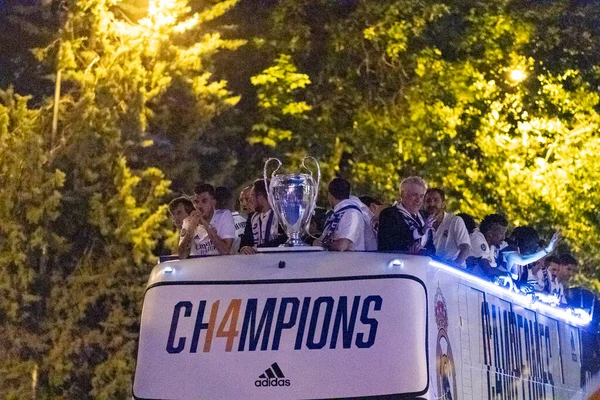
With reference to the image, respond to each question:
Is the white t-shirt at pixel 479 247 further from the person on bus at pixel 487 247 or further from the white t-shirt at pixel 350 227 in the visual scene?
the white t-shirt at pixel 350 227

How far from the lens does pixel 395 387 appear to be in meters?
8.44

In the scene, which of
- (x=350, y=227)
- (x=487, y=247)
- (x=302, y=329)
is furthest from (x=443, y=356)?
(x=487, y=247)

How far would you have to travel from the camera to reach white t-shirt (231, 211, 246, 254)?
11.1 meters

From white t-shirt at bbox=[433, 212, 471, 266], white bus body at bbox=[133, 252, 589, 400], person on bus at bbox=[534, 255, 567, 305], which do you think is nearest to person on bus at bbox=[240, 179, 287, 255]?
white bus body at bbox=[133, 252, 589, 400]

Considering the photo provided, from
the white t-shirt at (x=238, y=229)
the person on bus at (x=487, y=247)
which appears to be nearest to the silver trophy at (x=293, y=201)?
the white t-shirt at (x=238, y=229)

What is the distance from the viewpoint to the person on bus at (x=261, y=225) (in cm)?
1038

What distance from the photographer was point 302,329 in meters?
8.73

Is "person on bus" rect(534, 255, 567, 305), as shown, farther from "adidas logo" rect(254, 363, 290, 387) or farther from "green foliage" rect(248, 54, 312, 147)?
"green foliage" rect(248, 54, 312, 147)

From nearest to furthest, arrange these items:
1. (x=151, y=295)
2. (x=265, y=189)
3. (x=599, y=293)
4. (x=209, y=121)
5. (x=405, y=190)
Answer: (x=151, y=295) → (x=405, y=190) → (x=265, y=189) → (x=209, y=121) → (x=599, y=293)

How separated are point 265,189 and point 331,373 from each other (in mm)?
2582

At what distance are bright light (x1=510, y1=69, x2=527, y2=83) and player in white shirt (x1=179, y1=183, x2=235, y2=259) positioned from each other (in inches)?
446

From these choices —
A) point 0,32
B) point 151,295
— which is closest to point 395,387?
point 151,295

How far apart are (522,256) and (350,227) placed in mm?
3843

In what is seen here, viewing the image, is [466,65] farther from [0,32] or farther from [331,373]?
[331,373]
